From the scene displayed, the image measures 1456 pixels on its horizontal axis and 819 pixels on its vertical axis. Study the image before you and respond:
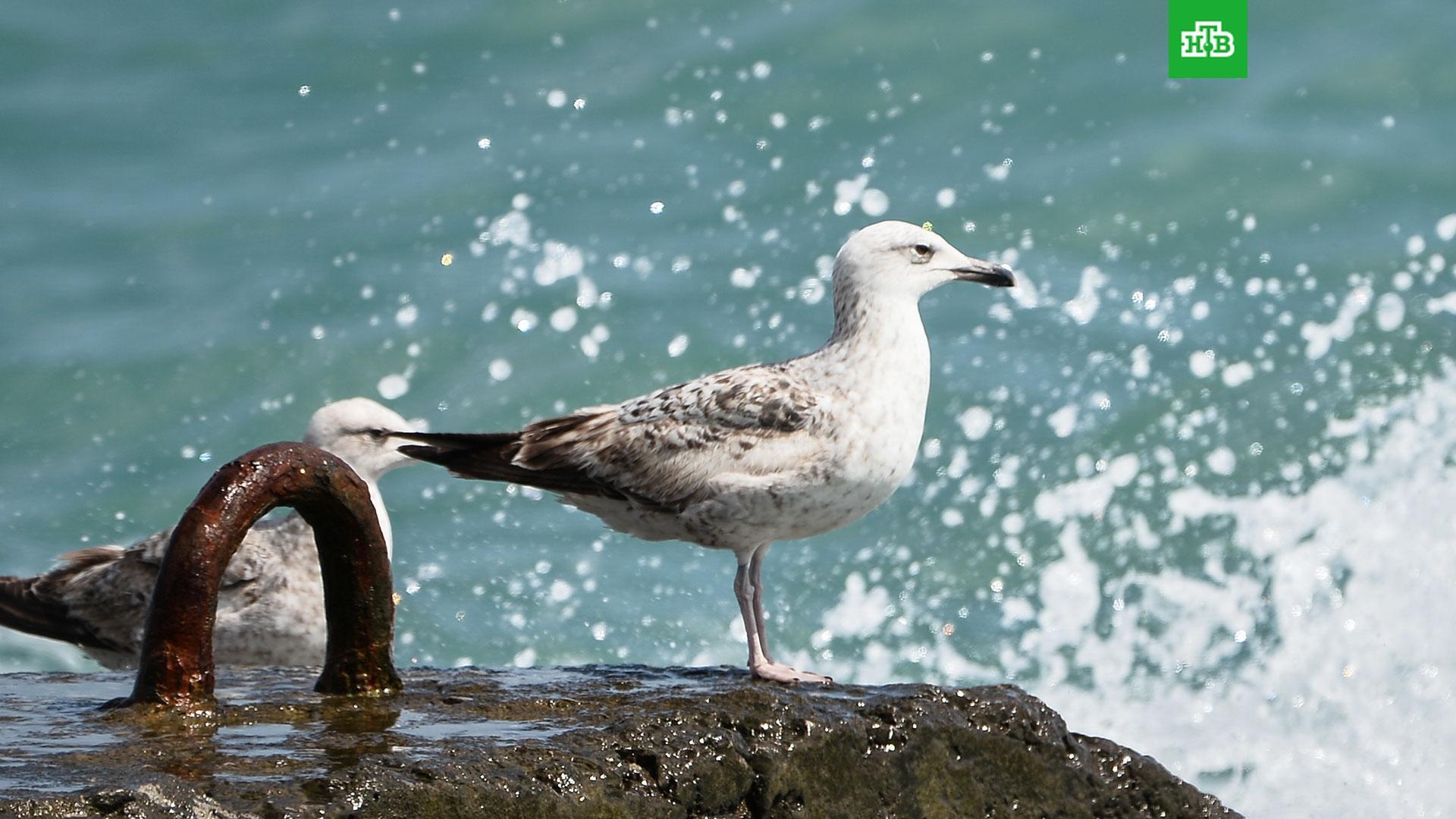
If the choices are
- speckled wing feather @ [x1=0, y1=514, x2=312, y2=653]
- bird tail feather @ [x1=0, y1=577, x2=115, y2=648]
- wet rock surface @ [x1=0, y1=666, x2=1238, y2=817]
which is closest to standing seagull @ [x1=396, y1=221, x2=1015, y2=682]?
wet rock surface @ [x1=0, y1=666, x2=1238, y2=817]

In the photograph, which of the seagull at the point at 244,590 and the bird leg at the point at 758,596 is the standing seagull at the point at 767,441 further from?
the seagull at the point at 244,590

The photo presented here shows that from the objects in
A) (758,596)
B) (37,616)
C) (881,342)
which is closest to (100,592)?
(37,616)

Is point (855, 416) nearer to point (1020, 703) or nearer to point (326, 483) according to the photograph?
point (1020, 703)

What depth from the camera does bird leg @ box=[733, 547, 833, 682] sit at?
423 cm

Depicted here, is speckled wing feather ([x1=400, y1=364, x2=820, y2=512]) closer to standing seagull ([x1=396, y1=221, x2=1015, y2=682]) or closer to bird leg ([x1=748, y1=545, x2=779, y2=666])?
standing seagull ([x1=396, y1=221, x2=1015, y2=682])

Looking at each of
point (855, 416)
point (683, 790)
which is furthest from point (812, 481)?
point (683, 790)

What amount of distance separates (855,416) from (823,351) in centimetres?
44

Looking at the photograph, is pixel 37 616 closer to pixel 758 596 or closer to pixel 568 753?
pixel 758 596

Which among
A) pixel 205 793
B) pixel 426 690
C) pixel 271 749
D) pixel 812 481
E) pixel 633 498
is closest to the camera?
pixel 205 793

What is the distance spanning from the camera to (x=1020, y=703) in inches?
132

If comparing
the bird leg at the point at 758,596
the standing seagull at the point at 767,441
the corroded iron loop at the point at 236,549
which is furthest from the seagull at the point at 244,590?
the corroded iron loop at the point at 236,549

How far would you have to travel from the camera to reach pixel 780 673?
4227 millimetres

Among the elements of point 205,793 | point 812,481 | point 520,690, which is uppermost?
point 812,481

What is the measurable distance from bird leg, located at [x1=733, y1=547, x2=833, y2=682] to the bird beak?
0.97 meters
